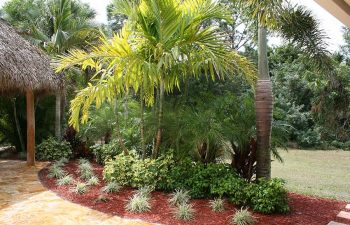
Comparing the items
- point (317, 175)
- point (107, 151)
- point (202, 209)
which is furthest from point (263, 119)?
point (317, 175)

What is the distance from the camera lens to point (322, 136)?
676 inches

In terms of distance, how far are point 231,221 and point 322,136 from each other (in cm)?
1418

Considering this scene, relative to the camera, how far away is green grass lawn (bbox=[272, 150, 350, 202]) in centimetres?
730

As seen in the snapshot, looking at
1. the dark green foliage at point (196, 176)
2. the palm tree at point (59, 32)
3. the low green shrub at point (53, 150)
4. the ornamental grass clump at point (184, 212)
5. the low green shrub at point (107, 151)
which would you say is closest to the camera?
the ornamental grass clump at point (184, 212)

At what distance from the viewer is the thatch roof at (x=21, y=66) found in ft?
23.6

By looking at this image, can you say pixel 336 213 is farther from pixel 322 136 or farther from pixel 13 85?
pixel 322 136

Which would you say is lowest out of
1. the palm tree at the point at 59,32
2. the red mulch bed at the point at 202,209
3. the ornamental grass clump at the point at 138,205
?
the red mulch bed at the point at 202,209

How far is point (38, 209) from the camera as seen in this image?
514 centimetres

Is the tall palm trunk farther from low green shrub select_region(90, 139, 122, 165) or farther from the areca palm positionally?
low green shrub select_region(90, 139, 122, 165)

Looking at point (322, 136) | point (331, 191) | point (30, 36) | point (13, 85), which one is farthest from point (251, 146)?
point (322, 136)

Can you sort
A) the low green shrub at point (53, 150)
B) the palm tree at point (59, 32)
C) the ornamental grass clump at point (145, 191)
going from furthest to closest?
the palm tree at point (59, 32)
the low green shrub at point (53, 150)
the ornamental grass clump at point (145, 191)

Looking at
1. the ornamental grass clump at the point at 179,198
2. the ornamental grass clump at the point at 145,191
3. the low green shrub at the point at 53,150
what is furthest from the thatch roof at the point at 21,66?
the ornamental grass clump at the point at 179,198

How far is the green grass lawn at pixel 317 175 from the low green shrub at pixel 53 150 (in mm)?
5947

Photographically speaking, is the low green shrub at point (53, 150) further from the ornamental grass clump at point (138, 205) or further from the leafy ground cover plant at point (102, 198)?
the ornamental grass clump at point (138, 205)
